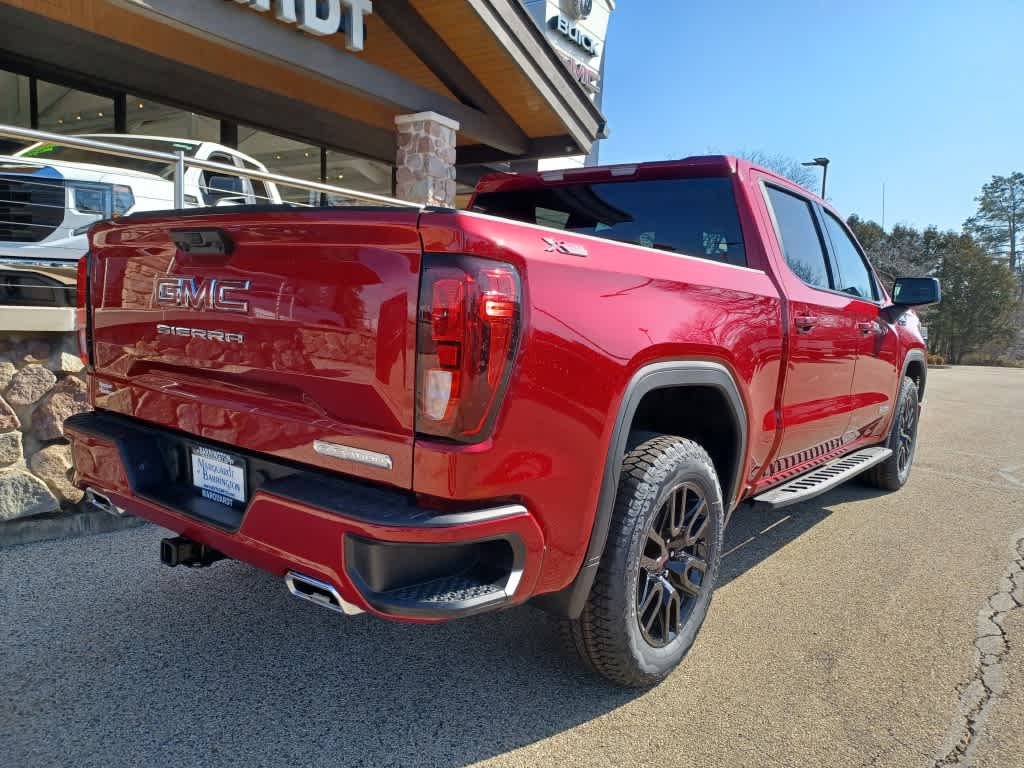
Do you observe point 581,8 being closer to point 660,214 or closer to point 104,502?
point 660,214

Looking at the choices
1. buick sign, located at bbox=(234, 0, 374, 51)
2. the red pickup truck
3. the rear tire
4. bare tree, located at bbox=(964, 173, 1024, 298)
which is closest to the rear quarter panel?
the red pickup truck

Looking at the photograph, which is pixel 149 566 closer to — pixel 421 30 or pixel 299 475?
pixel 299 475

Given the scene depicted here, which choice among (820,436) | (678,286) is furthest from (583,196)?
(820,436)

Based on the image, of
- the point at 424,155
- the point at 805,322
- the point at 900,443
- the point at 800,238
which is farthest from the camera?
the point at 424,155

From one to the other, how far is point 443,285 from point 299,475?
689 millimetres

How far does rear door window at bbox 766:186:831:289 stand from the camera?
11.8 feet

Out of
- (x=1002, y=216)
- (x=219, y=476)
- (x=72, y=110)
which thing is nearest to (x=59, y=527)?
(x=219, y=476)

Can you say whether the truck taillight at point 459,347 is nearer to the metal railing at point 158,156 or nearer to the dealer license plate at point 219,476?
the dealer license plate at point 219,476

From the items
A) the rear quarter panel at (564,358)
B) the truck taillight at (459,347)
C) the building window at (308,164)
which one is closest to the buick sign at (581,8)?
the building window at (308,164)

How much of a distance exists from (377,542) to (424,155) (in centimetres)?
766

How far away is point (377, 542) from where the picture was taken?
5.99ft

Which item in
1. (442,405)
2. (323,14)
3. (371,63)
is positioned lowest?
(442,405)

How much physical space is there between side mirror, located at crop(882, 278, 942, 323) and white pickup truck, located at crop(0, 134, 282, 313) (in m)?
4.17

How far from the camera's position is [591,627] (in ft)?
7.95
